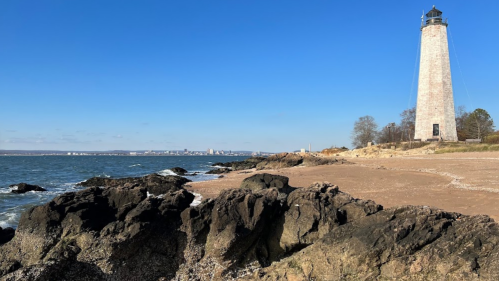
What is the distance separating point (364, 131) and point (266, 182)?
5352 cm

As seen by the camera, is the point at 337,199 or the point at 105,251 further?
the point at 337,199

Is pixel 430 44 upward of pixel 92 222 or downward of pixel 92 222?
upward

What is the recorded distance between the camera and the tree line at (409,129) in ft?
143

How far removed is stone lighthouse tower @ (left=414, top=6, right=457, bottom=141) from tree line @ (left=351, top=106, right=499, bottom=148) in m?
3.50

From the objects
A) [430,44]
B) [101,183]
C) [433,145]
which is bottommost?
[101,183]

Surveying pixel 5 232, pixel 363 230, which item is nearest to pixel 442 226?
pixel 363 230

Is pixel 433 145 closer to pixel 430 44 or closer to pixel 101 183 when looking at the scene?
pixel 430 44

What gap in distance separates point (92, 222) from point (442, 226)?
24.1 ft

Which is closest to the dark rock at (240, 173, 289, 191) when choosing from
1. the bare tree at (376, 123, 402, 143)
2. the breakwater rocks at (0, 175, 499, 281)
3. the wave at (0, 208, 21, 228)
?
the breakwater rocks at (0, 175, 499, 281)

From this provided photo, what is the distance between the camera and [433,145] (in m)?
36.5

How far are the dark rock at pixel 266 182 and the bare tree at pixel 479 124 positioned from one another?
129 feet

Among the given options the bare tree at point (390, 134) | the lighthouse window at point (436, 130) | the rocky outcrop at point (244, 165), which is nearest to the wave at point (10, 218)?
the rocky outcrop at point (244, 165)

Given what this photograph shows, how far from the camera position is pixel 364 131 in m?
63.4

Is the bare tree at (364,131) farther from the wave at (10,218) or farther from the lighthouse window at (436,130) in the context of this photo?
the wave at (10,218)
